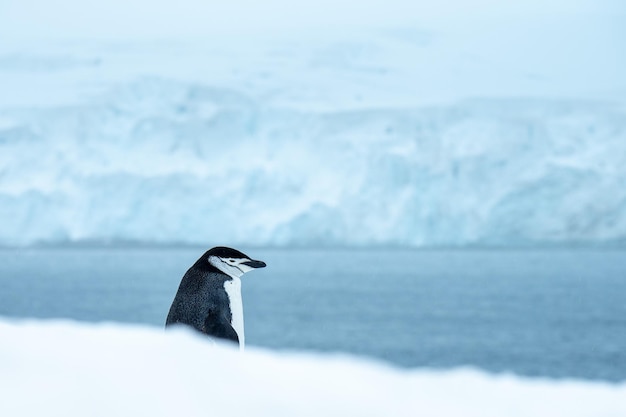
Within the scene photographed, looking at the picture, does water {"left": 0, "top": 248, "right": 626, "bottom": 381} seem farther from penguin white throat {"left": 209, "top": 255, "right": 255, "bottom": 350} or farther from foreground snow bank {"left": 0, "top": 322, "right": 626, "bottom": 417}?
foreground snow bank {"left": 0, "top": 322, "right": 626, "bottom": 417}

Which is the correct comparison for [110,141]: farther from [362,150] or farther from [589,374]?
[589,374]

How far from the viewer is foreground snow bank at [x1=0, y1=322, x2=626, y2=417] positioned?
0.70 m

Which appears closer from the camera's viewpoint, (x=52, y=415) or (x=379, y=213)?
(x=52, y=415)

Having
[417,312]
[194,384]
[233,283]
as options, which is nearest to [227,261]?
[233,283]

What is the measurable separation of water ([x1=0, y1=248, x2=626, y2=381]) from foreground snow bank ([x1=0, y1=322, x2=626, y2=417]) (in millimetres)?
21043

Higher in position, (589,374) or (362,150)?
(362,150)

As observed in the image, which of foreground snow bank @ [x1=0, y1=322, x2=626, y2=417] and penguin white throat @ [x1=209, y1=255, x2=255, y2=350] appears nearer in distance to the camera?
foreground snow bank @ [x1=0, y1=322, x2=626, y2=417]

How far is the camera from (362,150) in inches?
1558

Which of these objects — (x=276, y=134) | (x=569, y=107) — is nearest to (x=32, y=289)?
(x=276, y=134)

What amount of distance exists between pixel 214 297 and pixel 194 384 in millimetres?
1493

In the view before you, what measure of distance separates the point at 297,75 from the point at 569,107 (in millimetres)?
25121

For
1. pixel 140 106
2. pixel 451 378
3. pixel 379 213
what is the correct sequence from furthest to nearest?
1. pixel 140 106
2. pixel 379 213
3. pixel 451 378

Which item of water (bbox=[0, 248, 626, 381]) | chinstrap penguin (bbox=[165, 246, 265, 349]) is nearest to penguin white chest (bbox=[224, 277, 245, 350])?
chinstrap penguin (bbox=[165, 246, 265, 349])

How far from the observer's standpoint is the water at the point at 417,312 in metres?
24.3
